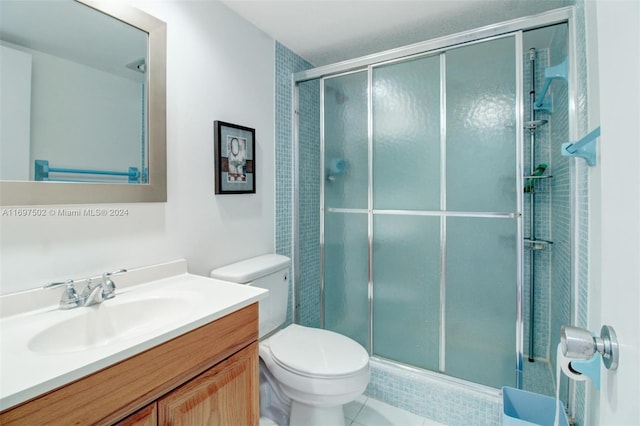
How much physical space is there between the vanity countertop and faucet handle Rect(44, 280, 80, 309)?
0.03 m

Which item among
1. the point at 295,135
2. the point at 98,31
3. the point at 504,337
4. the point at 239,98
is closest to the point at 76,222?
the point at 98,31

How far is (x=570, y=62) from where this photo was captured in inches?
55.4

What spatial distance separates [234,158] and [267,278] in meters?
0.68

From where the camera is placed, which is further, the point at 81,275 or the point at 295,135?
the point at 295,135

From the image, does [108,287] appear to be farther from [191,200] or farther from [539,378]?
[539,378]

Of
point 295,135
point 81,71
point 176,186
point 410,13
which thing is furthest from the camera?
point 295,135

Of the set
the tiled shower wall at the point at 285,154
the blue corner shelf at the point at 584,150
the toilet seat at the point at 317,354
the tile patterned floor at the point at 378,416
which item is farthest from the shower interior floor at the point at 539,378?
the tiled shower wall at the point at 285,154

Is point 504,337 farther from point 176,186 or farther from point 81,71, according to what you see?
point 81,71

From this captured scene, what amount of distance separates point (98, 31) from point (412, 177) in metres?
1.61

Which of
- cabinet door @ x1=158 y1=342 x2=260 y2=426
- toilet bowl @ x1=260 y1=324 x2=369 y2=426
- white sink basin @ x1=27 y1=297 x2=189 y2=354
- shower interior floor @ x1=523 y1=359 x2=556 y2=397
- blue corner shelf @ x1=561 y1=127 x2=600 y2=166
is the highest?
blue corner shelf @ x1=561 y1=127 x2=600 y2=166

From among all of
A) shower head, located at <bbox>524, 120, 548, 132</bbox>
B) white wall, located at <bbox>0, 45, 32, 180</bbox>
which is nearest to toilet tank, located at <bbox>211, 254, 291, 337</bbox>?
white wall, located at <bbox>0, 45, 32, 180</bbox>

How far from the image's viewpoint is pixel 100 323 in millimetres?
979

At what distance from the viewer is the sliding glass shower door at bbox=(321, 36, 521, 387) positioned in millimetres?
1575

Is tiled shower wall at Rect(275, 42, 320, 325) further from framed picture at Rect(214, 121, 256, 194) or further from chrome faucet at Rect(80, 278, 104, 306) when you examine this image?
chrome faucet at Rect(80, 278, 104, 306)
